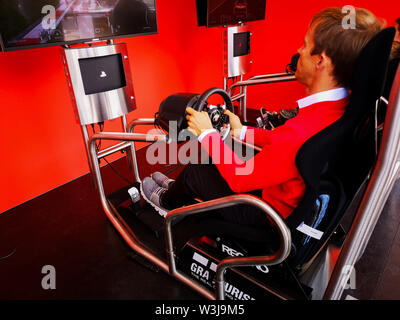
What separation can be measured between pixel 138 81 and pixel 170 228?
223cm

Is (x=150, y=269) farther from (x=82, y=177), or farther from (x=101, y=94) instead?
(x=82, y=177)

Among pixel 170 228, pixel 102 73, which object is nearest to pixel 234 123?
pixel 170 228

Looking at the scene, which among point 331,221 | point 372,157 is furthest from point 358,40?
point 331,221

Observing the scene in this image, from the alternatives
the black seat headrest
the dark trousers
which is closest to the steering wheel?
the dark trousers

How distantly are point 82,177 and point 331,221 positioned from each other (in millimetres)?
2455

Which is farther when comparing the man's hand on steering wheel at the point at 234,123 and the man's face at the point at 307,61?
the man's hand on steering wheel at the point at 234,123

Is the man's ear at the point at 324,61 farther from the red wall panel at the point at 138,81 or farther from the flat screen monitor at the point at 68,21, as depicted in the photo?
the red wall panel at the point at 138,81

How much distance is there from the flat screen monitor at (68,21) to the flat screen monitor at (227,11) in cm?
87

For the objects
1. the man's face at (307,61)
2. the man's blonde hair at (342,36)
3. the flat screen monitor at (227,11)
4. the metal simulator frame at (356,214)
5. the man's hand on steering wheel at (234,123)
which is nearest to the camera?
the metal simulator frame at (356,214)

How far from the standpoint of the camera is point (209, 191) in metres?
1.44

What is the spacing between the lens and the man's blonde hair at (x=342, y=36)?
0.91 m

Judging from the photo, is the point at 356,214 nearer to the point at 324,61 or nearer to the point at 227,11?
the point at 324,61

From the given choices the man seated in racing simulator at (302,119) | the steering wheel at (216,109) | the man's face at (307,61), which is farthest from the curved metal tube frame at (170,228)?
the man's face at (307,61)

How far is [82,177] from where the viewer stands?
2.85 meters
